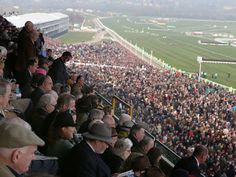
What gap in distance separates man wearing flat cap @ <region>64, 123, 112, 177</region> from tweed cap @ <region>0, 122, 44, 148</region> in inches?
51.0

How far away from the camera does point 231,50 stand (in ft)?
233

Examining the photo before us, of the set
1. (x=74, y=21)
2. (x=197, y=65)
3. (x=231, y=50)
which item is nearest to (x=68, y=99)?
(x=197, y=65)

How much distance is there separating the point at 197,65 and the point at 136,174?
48818 mm

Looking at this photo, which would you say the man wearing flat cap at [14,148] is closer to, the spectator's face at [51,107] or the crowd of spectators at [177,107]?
the spectator's face at [51,107]

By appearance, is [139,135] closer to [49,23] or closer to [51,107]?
[51,107]

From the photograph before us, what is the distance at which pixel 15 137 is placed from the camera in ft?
8.52

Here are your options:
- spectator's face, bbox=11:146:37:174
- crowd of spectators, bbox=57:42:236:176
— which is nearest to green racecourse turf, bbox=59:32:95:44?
crowd of spectators, bbox=57:42:236:176

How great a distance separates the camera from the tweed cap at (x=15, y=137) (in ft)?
8.46

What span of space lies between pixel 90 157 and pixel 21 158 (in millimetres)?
1349

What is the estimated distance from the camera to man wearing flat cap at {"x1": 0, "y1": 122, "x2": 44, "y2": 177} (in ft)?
8.46

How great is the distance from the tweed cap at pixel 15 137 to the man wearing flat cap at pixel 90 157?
4.25 feet

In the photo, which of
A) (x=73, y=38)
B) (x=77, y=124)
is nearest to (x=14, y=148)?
(x=77, y=124)

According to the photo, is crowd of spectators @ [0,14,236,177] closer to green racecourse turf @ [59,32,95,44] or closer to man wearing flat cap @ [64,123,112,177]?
man wearing flat cap @ [64,123,112,177]

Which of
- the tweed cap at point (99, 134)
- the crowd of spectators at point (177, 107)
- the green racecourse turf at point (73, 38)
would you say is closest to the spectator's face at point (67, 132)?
the tweed cap at point (99, 134)
